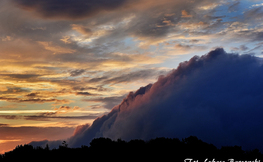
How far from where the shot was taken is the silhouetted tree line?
372 feet

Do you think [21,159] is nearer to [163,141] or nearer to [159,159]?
[159,159]

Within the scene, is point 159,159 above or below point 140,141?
below

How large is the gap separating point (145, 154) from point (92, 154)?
80.6ft

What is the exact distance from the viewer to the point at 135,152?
124688 millimetres

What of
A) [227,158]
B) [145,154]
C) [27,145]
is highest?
[27,145]

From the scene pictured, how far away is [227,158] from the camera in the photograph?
12775cm

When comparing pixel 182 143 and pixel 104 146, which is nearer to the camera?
pixel 104 146

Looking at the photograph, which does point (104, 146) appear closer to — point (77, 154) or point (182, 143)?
point (77, 154)

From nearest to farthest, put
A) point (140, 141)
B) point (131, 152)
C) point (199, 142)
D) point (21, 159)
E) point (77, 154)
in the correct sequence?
point (21, 159), point (77, 154), point (131, 152), point (140, 141), point (199, 142)

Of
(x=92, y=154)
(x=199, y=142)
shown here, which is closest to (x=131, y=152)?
(x=92, y=154)

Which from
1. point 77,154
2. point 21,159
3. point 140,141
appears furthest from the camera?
point 140,141

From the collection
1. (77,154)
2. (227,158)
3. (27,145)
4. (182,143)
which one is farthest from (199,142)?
(27,145)

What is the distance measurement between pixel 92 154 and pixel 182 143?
52.3m

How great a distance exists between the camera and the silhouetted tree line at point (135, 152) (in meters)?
113
